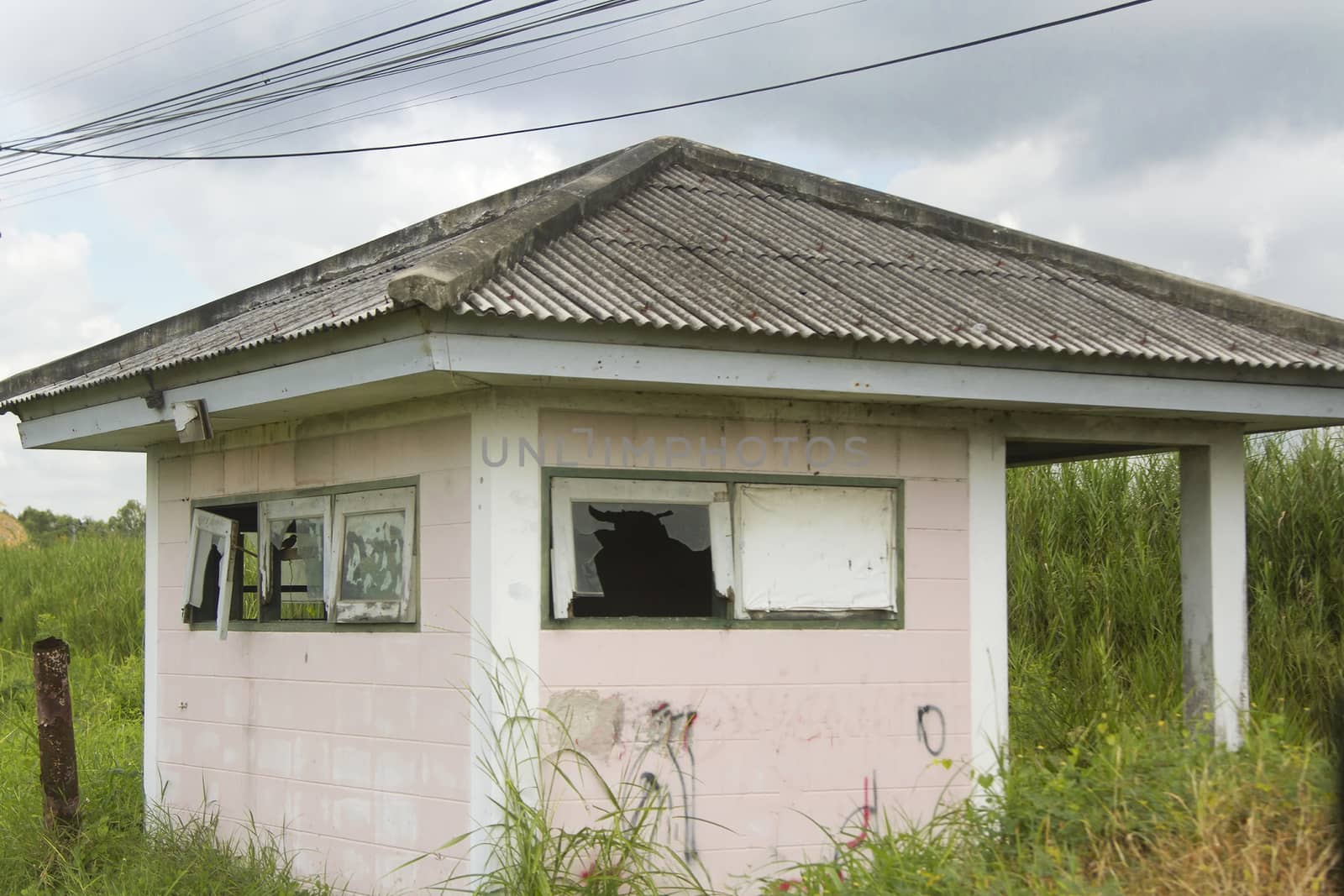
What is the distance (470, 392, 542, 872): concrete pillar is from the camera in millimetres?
6617

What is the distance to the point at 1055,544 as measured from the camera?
14320mm

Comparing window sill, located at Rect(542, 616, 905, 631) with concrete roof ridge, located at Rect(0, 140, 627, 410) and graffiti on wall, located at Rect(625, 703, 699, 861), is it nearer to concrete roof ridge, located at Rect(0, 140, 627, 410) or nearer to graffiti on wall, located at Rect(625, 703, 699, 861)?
graffiti on wall, located at Rect(625, 703, 699, 861)

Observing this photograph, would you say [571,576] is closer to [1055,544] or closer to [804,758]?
[804,758]

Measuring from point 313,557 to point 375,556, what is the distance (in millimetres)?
751

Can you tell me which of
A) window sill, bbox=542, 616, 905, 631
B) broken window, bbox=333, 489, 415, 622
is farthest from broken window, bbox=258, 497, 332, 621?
window sill, bbox=542, 616, 905, 631

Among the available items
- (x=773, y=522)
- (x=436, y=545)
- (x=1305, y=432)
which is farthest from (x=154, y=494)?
(x=1305, y=432)

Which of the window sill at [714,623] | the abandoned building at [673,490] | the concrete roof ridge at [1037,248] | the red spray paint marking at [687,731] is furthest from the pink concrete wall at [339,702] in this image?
the concrete roof ridge at [1037,248]

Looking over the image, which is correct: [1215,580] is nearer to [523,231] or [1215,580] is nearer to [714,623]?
[714,623]

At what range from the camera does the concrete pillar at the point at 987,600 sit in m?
7.49

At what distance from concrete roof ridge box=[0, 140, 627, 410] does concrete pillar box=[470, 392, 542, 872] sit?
2757mm

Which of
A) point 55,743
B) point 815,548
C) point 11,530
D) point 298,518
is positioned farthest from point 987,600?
point 11,530

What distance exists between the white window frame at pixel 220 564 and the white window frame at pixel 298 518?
196mm

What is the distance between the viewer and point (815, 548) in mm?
7254

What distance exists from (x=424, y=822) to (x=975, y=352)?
361 cm
